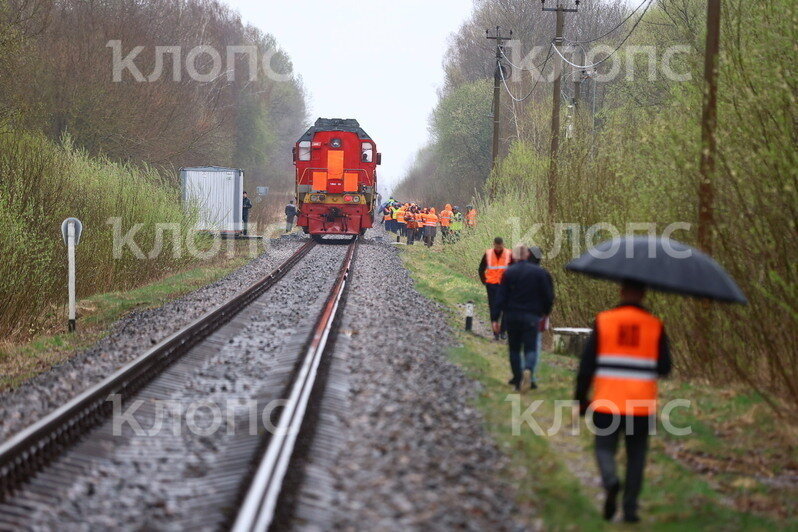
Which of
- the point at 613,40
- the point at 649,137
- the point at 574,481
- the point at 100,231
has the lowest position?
the point at 574,481

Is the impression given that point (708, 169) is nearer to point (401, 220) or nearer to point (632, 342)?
point (632, 342)

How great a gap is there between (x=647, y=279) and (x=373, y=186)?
29.6m

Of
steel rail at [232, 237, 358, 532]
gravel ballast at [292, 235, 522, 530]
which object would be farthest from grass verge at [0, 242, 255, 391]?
gravel ballast at [292, 235, 522, 530]

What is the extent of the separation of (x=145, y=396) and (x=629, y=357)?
17.7 ft

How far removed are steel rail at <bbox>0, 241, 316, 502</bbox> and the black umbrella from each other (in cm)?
420

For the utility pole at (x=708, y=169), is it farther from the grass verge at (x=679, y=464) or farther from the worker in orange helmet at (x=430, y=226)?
the worker in orange helmet at (x=430, y=226)

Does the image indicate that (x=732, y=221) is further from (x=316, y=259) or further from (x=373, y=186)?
(x=373, y=186)

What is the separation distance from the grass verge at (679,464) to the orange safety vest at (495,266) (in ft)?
8.48

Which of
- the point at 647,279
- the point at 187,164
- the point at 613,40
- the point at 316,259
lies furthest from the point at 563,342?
the point at 613,40

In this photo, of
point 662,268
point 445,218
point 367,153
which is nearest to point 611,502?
point 662,268

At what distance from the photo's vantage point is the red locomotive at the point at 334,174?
3416cm

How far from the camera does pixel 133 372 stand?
10.4 metres

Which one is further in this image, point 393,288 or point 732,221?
point 393,288

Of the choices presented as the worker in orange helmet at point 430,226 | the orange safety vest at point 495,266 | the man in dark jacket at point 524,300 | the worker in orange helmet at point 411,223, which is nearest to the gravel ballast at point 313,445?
the man in dark jacket at point 524,300
